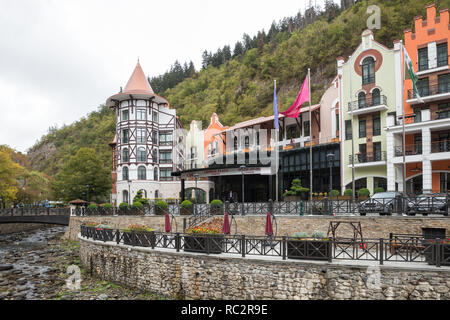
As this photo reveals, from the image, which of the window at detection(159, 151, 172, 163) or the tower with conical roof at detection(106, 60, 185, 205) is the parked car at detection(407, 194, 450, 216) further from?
the window at detection(159, 151, 172, 163)

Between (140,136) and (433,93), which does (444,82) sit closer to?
(433,93)

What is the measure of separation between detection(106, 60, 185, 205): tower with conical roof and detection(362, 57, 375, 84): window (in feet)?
84.4

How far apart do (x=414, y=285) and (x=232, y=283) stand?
5.74 m

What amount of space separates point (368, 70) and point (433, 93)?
5894mm

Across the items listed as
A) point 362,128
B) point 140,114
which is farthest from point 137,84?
point 362,128

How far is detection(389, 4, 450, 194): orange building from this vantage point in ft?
77.2

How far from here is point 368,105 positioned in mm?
27859

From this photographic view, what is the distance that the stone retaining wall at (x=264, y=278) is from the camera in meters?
9.00

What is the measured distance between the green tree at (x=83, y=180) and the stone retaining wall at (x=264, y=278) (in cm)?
3031

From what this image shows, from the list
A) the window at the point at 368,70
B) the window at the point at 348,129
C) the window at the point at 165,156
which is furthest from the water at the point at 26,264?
the window at the point at 368,70

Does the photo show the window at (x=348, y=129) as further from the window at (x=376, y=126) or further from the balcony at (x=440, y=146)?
the balcony at (x=440, y=146)

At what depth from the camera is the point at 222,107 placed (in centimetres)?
6606
